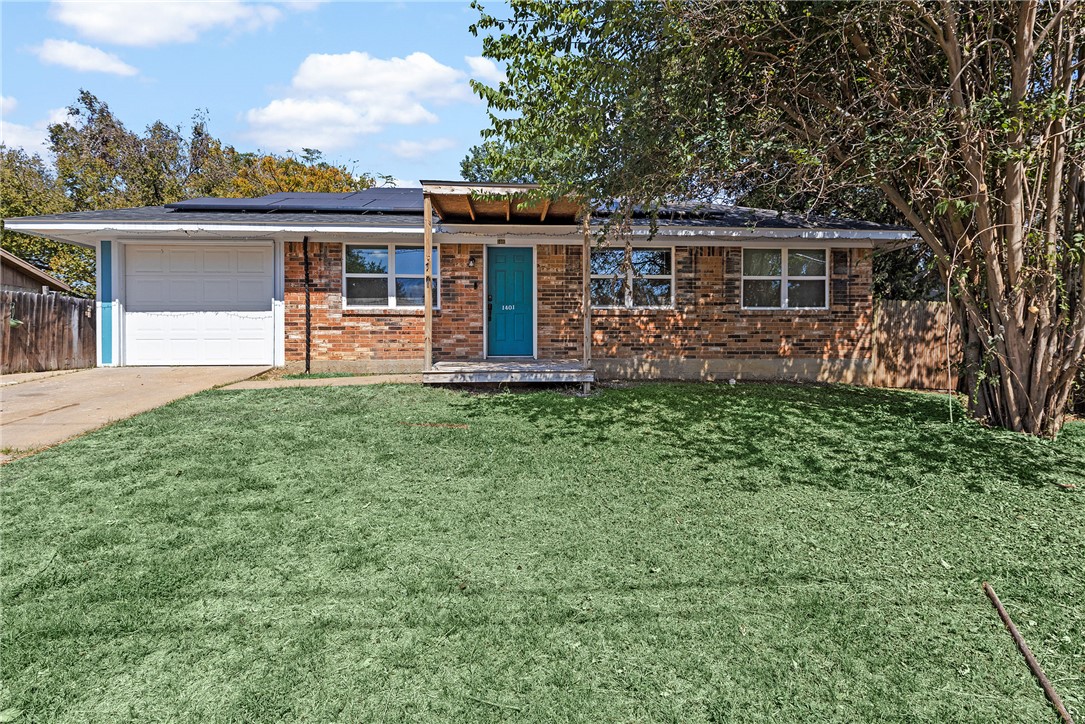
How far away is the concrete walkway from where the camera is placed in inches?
333

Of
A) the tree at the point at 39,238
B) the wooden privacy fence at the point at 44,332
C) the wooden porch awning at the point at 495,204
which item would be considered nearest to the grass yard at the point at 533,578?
the wooden porch awning at the point at 495,204

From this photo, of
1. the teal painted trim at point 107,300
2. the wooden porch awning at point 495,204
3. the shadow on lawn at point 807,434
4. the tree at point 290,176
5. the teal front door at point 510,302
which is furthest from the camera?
the tree at point 290,176

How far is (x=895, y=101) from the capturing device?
5707 millimetres

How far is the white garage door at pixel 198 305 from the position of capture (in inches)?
419

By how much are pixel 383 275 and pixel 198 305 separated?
3.60m

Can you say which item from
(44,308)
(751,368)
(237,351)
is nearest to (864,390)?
(751,368)

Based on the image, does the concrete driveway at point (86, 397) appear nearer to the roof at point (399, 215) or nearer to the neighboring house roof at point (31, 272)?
the roof at point (399, 215)

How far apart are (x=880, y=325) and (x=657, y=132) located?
7.37 m


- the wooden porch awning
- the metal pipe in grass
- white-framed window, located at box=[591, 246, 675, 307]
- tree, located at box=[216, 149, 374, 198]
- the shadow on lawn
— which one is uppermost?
tree, located at box=[216, 149, 374, 198]

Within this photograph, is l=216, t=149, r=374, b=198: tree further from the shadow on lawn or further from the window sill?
the shadow on lawn

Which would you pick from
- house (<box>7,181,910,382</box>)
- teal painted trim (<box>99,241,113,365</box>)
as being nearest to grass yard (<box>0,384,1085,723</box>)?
house (<box>7,181,910,382</box>)

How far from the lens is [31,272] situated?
17.1 m

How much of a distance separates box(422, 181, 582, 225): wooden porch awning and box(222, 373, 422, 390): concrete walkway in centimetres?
282

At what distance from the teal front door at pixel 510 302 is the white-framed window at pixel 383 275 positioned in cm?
106
